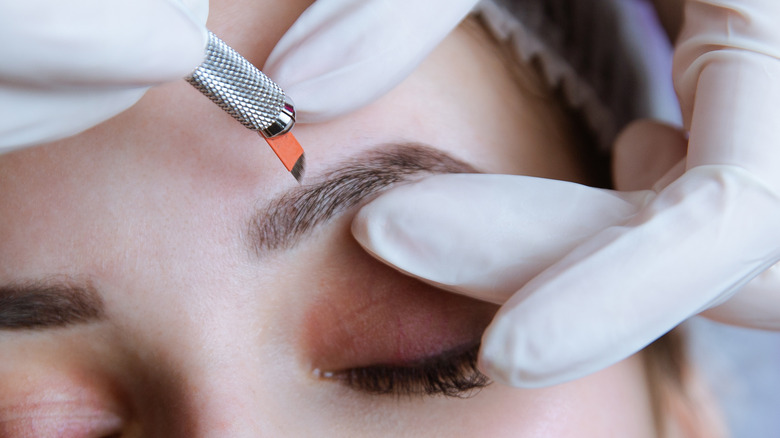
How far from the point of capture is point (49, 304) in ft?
2.12

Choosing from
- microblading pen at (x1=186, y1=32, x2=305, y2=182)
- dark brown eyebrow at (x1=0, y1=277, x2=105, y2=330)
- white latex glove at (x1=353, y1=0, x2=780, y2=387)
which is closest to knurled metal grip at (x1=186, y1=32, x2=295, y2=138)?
microblading pen at (x1=186, y1=32, x2=305, y2=182)

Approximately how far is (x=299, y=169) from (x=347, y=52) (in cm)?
13

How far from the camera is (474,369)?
699 mm

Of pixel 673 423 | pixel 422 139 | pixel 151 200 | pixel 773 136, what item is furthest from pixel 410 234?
pixel 673 423

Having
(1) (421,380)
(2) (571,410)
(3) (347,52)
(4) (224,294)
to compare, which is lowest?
(2) (571,410)

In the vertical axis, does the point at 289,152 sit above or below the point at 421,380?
above

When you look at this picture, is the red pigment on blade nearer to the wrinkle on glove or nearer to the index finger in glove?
the wrinkle on glove

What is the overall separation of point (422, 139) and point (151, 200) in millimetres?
A: 295

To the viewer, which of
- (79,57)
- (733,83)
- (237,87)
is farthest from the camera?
(733,83)

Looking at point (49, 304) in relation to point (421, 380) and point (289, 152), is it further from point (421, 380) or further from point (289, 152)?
point (421, 380)

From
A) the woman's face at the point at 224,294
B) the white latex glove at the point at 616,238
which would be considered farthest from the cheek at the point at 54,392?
the white latex glove at the point at 616,238

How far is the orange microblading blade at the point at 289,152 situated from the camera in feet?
1.97

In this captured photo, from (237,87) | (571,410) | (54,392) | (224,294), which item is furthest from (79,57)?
(571,410)

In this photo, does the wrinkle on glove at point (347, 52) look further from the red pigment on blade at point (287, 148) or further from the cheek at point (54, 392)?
the cheek at point (54, 392)
